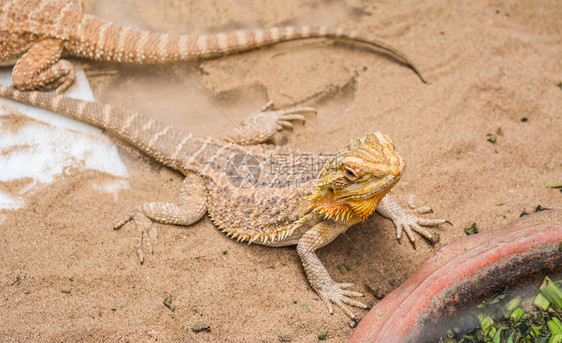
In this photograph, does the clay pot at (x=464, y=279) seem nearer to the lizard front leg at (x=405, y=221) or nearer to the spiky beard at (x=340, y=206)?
the spiky beard at (x=340, y=206)

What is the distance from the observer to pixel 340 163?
2.60 m

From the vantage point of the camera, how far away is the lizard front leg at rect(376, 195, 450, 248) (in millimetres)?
3238

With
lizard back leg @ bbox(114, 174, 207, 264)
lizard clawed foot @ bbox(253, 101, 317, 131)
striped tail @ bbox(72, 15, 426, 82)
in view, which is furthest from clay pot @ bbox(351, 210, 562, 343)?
striped tail @ bbox(72, 15, 426, 82)

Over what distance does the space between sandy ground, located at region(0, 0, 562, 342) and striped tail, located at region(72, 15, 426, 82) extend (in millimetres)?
155

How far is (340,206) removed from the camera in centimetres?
281

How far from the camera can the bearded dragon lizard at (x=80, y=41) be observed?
159 inches

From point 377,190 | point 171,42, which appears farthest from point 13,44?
point 377,190

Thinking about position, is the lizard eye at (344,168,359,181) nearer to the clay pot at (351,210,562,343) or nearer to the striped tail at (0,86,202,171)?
the clay pot at (351,210,562,343)

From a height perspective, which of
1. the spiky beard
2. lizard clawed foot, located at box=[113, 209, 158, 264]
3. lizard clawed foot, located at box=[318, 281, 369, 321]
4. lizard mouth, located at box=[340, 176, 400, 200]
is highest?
lizard mouth, located at box=[340, 176, 400, 200]

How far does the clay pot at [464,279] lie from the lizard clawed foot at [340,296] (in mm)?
451

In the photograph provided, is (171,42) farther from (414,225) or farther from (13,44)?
(414,225)

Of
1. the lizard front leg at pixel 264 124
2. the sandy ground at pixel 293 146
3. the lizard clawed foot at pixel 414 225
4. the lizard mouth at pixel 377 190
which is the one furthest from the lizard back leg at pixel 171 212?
the lizard clawed foot at pixel 414 225

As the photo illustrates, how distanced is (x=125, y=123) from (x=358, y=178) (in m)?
2.16

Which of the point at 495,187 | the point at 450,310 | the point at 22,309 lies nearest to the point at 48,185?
the point at 22,309
